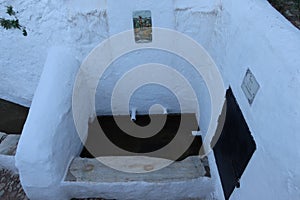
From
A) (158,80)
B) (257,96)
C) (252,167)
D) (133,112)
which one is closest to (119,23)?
(158,80)

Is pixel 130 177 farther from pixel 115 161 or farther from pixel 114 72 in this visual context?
pixel 114 72

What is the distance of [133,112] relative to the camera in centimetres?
275

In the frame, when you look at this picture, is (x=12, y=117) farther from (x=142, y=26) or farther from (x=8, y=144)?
(x=142, y=26)

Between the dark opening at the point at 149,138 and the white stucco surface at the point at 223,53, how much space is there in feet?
0.55

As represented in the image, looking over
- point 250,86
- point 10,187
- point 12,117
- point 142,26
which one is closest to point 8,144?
point 10,187

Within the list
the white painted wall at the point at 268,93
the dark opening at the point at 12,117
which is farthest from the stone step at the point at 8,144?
the white painted wall at the point at 268,93

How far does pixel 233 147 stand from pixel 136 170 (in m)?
0.74

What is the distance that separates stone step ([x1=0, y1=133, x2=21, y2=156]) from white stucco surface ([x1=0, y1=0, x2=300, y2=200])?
1.50 ft

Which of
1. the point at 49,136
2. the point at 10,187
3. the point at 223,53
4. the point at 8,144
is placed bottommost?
the point at 10,187

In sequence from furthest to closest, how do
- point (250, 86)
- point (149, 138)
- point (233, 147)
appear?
point (149, 138) < point (233, 147) < point (250, 86)

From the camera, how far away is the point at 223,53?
1.85 m

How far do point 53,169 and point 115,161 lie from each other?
17.9 inches

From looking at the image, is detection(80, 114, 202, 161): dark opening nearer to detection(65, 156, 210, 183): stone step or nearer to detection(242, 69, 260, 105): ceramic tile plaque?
detection(65, 156, 210, 183): stone step

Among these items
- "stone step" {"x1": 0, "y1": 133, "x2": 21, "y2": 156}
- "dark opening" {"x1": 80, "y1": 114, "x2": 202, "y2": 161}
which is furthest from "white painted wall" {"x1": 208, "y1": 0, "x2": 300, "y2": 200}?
"stone step" {"x1": 0, "y1": 133, "x2": 21, "y2": 156}
